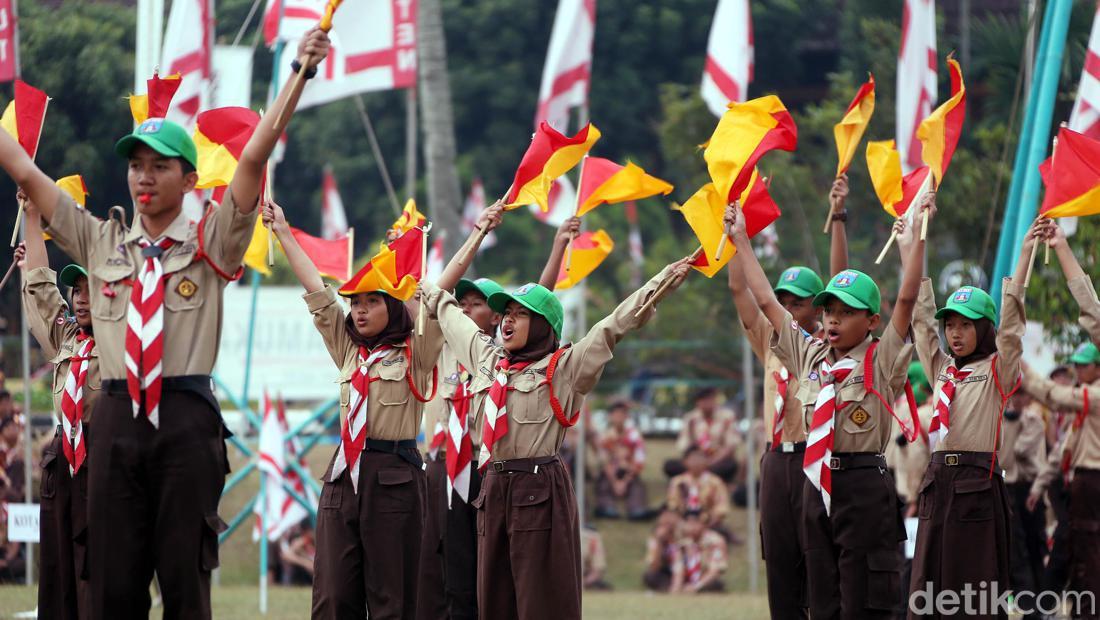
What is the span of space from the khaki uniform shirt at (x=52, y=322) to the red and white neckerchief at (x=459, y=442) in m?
2.06

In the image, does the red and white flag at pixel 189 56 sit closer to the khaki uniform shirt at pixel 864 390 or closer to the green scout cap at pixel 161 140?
the khaki uniform shirt at pixel 864 390

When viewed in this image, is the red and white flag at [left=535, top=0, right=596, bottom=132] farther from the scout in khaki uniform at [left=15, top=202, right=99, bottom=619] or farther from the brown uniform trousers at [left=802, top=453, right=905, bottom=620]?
the brown uniform trousers at [left=802, top=453, right=905, bottom=620]

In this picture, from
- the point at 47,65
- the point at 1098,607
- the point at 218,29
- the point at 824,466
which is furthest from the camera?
the point at 218,29

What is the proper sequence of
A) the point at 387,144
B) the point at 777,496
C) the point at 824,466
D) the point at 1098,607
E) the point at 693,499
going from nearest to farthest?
the point at 824,466 < the point at 777,496 < the point at 1098,607 < the point at 693,499 < the point at 387,144

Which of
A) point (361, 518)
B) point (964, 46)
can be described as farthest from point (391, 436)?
point (964, 46)

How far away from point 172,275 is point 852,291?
11.8 ft

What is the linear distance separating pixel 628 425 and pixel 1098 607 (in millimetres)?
8075

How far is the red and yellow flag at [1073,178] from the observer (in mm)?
8297

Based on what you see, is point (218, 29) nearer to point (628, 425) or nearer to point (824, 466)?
point (628, 425)

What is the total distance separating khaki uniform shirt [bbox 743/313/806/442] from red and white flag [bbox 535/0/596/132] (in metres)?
6.47

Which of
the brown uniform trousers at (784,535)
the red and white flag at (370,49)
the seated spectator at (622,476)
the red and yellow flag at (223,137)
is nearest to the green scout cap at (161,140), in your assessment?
the red and yellow flag at (223,137)

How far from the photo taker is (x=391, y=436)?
808 cm

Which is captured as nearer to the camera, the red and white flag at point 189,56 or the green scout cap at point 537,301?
the green scout cap at point 537,301

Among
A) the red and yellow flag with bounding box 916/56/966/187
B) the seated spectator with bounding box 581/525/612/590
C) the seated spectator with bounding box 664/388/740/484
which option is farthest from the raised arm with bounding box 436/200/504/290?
the seated spectator with bounding box 664/388/740/484
